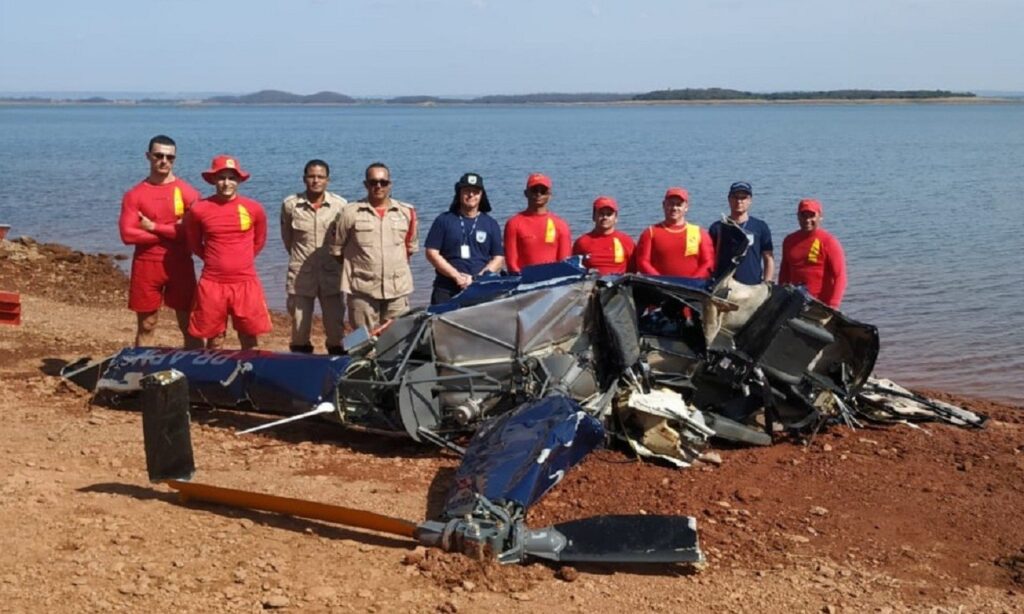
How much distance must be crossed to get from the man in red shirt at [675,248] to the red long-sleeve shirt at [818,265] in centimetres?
82

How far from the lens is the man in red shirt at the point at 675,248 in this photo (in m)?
9.21

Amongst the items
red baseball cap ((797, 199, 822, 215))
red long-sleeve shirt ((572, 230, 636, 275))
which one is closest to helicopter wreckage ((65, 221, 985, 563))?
red long-sleeve shirt ((572, 230, 636, 275))

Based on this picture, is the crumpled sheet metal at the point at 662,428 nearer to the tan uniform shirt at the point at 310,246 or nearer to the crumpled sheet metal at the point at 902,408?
the crumpled sheet metal at the point at 902,408

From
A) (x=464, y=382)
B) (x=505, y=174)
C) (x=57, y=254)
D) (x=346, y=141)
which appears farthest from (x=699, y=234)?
(x=346, y=141)

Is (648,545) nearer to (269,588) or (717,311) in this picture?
(269,588)

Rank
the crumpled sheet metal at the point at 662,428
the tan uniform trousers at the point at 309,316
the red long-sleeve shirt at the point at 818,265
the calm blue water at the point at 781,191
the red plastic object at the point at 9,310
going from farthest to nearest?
the calm blue water at the point at 781,191
the red plastic object at the point at 9,310
the tan uniform trousers at the point at 309,316
the red long-sleeve shirt at the point at 818,265
the crumpled sheet metal at the point at 662,428

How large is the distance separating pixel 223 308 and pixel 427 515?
126 inches

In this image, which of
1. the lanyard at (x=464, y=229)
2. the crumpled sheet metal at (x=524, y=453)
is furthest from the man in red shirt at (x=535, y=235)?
the crumpled sheet metal at (x=524, y=453)

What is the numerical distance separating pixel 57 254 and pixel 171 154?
12.1 meters

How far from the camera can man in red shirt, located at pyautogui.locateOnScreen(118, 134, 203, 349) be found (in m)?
9.18

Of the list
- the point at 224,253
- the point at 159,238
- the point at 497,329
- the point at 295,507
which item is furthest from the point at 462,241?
the point at 295,507

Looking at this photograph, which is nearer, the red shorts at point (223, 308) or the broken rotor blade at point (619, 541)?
the broken rotor blade at point (619, 541)

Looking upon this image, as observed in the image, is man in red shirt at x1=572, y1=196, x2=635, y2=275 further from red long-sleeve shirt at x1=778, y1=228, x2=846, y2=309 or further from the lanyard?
red long-sleeve shirt at x1=778, y1=228, x2=846, y2=309

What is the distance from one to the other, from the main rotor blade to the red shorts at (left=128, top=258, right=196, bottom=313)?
333 centimetres
